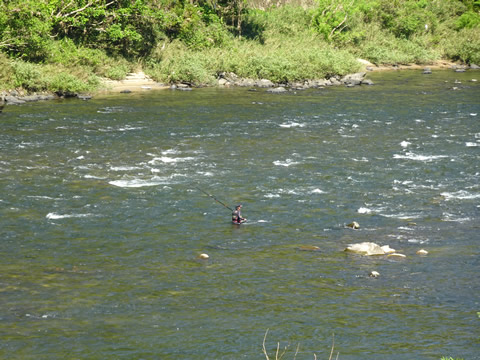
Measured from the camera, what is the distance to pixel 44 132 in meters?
36.6

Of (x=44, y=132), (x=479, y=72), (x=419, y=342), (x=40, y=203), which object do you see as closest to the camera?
(x=419, y=342)

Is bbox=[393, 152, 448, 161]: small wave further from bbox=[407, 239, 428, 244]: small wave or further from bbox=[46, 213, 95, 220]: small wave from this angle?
bbox=[46, 213, 95, 220]: small wave

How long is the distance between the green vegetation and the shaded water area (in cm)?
800

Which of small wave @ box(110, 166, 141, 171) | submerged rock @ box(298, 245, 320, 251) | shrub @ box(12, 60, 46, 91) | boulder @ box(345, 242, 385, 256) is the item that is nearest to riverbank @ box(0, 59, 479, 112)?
shrub @ box(12, 60, 46, 91)

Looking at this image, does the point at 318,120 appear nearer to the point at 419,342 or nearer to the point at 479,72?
the point at 419,342

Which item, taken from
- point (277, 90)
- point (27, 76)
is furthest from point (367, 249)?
point (277, 90)

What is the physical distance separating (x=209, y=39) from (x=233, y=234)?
39855 mm

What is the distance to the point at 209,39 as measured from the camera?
2367 inches

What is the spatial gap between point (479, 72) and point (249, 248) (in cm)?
5042

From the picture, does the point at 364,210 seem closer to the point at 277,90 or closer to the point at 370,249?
the point at 370,249

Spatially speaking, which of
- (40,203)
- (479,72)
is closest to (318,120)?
(40,203)

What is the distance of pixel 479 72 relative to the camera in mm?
65500

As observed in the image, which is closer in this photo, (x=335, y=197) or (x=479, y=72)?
(x=335, y=197)

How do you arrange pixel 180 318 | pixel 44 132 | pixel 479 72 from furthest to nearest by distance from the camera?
pixel 479 72 → pixel 44 132 → pixel 180 318
